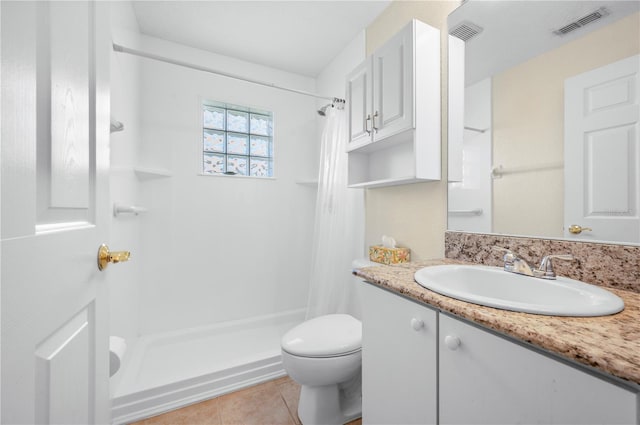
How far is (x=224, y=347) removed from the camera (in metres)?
2.02

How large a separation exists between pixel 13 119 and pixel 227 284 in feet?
7.09

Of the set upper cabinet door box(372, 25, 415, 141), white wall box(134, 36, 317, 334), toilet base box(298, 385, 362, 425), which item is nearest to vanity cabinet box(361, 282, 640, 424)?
toilet base box(298, 385, 362, 425)

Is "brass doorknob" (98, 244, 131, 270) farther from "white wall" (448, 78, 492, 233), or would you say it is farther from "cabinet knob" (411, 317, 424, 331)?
"white wall" (448, 78, 492, 233)

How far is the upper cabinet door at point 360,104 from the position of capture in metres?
1.56

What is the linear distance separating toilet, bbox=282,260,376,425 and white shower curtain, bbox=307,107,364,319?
1.34 feet

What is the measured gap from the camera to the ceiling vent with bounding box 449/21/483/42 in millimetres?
1240

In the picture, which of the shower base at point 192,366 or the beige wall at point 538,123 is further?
the shower base at point 192,366

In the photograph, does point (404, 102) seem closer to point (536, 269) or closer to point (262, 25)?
point (536, 269)

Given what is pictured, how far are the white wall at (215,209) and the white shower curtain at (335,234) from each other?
66cm

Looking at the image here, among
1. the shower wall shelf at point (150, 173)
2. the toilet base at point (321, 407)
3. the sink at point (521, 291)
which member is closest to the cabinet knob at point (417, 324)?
the sink at point (521, 291)

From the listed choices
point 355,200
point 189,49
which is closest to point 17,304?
point 355,200

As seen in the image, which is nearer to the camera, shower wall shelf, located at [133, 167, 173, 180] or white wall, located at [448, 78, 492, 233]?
white wall, located at [448, 78, 492, 233]

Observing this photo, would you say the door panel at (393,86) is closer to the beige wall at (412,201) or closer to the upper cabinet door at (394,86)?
the upper cabinet door at (394,86)

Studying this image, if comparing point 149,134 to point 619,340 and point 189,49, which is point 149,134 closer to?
point 189,49
